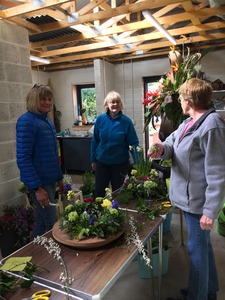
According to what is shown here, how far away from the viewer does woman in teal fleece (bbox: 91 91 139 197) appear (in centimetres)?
251

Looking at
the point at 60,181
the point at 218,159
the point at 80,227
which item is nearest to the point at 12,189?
the point at 60,181

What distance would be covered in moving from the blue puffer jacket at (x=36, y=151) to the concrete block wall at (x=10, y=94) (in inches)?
33.1

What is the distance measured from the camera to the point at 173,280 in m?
2.07

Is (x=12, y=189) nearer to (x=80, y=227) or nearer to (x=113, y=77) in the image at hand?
(x=80, y=227)

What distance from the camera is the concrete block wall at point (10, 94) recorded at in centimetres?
253

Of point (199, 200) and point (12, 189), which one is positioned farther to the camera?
point (12, 189)

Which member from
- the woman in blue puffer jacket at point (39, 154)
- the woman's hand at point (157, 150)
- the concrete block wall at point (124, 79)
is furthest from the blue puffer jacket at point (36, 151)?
the concrete block wall at point (124, 79)

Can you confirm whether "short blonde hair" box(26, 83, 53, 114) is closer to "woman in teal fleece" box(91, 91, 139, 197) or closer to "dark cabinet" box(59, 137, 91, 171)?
"woman in teal fleece" box(91, 91, 139, 197)

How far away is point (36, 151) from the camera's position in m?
1.86

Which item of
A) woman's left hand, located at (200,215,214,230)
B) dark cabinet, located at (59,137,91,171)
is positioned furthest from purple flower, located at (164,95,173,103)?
dark cabinet, located at (59,137,91,171)

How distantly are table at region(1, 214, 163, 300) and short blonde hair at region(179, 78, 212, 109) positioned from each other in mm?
766

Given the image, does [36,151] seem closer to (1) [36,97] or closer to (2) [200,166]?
(1) [36,97]

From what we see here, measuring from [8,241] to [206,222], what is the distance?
1.91 m

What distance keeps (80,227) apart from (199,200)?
655mm
